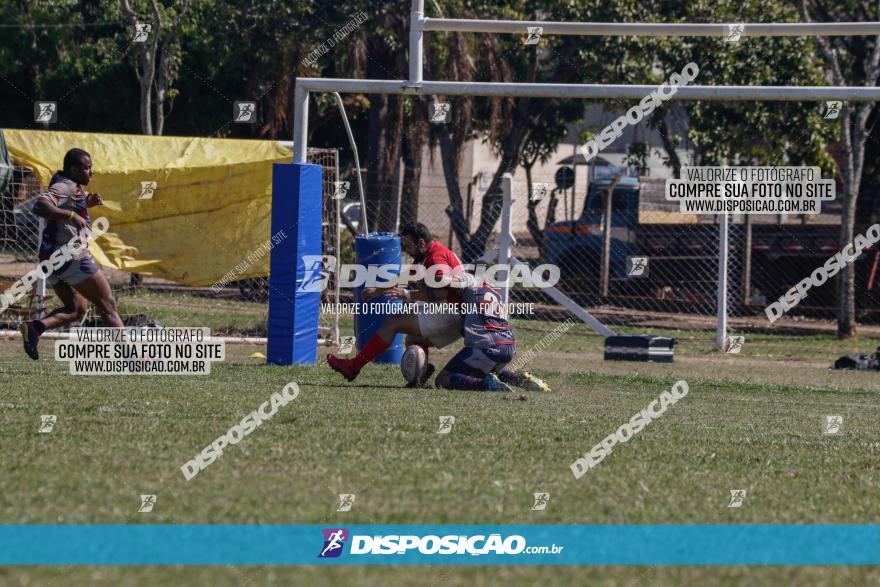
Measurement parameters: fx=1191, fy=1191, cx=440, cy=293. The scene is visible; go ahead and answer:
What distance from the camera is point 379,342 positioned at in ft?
34.6

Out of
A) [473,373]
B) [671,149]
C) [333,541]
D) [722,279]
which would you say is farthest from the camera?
[671,149]

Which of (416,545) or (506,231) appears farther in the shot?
(506,231)

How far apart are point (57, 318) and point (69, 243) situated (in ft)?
2.83

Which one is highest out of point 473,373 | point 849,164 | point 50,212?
point 849,164

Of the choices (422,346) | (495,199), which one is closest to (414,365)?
(422,346)

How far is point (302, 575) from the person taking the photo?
440cm

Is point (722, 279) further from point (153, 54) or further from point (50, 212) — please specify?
point (153, 54)

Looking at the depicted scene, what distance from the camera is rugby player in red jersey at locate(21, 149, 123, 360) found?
→ 1025 centimetres

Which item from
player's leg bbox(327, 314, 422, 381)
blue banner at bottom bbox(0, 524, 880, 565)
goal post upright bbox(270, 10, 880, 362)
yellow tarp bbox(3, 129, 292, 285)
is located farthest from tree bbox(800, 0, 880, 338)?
blue banner at bottom bbox(0, 524, 880, 565)

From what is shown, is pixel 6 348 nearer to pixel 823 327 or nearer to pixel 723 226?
pixel 723 226

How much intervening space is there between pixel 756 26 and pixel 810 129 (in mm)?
8308

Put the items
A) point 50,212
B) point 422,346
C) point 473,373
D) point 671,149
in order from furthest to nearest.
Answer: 1. point 671,149
2. point 422,346
3. point 473,373
4. point 50,212

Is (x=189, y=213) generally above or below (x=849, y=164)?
below

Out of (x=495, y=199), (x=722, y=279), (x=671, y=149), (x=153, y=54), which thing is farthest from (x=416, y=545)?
(x=671, y=149)
